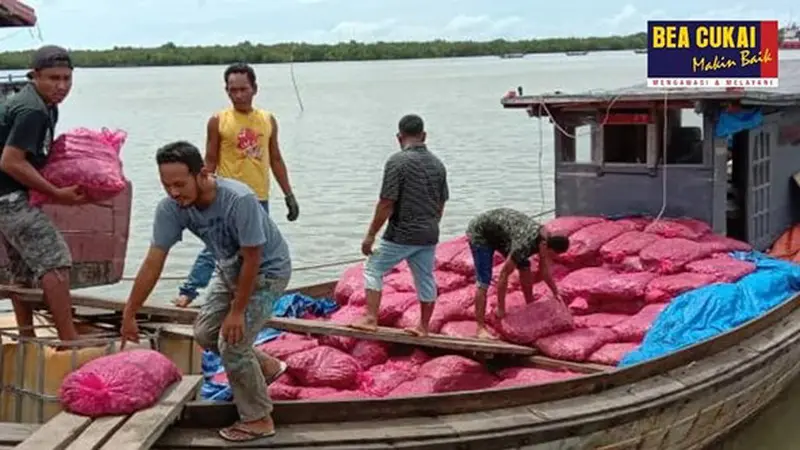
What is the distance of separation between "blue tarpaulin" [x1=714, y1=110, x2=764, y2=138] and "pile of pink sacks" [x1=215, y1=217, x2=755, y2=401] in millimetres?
730

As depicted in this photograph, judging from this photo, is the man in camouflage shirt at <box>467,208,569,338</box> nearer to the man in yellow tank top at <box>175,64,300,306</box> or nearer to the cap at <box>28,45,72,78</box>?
the man in yellow tank top at <box>175,64,300,306</box>

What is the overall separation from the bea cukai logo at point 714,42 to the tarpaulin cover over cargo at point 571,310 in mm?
1452

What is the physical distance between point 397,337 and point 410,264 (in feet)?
1.47

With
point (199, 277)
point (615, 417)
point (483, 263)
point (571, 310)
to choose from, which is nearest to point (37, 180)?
point (199, 277)

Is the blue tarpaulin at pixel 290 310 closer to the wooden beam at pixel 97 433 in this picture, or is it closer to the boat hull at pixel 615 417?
the boat hull at pixel 615 417

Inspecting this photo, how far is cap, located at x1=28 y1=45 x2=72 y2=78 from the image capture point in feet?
16.0

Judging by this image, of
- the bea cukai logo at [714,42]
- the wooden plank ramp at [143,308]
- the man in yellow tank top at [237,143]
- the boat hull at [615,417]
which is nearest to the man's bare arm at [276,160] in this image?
the man in yellow tank top at [237,143]

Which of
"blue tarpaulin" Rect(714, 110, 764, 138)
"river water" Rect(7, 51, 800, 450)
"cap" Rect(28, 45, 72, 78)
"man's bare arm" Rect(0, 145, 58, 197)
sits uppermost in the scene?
"cap" Rect(28, 45, 72, 78)

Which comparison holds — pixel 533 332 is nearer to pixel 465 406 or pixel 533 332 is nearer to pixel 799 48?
pixel 465 406

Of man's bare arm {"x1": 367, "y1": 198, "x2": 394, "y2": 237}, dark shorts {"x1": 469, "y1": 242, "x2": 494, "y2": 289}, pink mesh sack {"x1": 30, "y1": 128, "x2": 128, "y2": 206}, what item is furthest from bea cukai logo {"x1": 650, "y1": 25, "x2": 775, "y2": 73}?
pink mesh sack {"x1": 30, "y1": 128, "x2": 128, "y2": 206}

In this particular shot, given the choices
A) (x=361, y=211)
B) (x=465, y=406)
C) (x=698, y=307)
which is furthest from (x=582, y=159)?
(x=361, y=211)

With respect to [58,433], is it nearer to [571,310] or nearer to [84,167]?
[84,167]

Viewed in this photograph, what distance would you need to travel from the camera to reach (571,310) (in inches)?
277

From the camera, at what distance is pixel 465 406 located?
486cm
